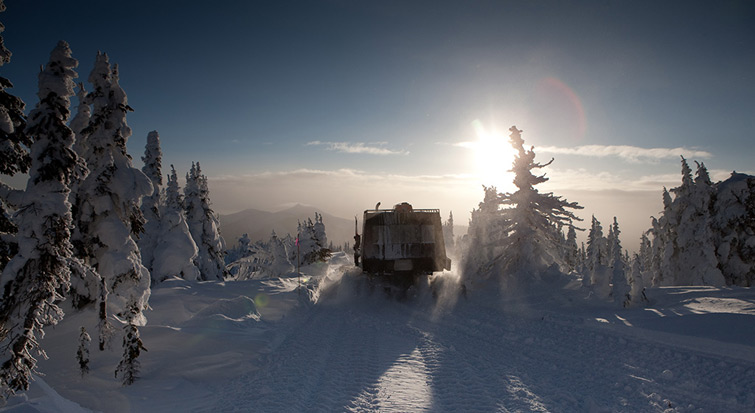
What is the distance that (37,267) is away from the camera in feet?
19.2

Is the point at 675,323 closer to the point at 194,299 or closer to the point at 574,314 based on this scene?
the point at 574,314

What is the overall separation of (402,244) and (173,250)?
1896cm

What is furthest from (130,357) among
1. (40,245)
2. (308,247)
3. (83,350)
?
(308,247)

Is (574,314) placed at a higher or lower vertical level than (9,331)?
lower

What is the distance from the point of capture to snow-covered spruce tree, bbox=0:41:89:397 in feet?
17.9

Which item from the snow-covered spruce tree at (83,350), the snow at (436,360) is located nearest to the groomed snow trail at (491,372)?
the snow at (436,360)

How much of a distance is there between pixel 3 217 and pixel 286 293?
8983mm

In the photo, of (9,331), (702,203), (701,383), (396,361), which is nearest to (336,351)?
(396,361)

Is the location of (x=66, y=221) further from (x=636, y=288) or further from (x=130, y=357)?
(x=636, y=288)

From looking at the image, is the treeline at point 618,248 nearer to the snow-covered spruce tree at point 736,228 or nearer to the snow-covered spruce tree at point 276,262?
the snow-covered spruce tree at point 736,228

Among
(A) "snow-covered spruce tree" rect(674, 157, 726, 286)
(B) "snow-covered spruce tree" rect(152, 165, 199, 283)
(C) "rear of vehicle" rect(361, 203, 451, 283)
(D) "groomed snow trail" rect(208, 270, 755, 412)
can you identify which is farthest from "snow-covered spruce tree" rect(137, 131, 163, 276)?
(A) "snow-covered spruce tree" rect(674, 157, 726, 286)

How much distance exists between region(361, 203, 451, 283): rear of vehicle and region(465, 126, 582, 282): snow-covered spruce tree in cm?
348

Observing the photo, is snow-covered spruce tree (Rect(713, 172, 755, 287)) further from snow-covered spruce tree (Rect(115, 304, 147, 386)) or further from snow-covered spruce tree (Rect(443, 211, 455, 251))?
snow-covered spruce tree (Rect(443, 211, 455, 251))

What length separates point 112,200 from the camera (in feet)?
26.7
